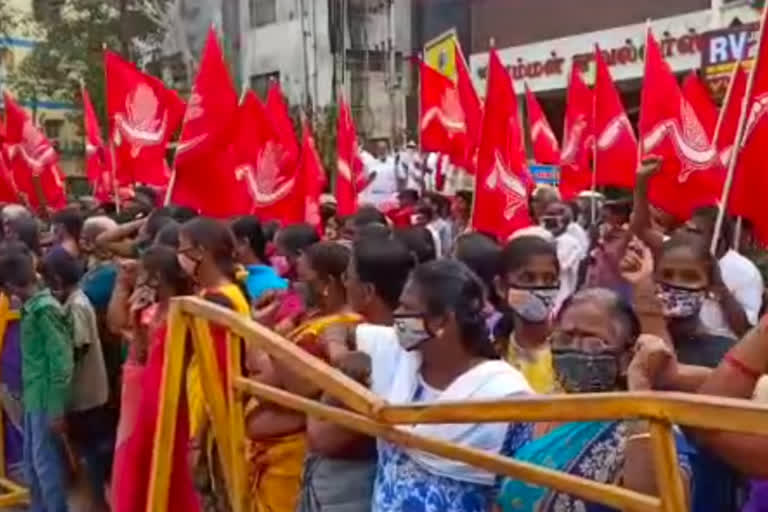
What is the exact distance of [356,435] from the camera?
3242 mm

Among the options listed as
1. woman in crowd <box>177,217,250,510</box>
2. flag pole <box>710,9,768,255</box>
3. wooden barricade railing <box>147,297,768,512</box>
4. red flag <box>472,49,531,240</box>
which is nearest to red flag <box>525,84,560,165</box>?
red flag <box>472,49,531,240</box>

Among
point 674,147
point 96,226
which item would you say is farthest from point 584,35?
point 96,226

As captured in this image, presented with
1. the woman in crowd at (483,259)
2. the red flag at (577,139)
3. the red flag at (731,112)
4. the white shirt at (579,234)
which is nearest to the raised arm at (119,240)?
the woman in crowd at (483,259)

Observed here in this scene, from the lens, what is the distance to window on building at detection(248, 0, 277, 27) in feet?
107

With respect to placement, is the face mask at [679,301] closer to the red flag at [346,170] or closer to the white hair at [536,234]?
the white hair at [536,234]

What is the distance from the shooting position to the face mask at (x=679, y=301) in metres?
3.66

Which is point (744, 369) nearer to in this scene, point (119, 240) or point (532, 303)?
point (532, 303)

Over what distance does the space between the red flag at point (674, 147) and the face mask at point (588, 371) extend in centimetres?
430

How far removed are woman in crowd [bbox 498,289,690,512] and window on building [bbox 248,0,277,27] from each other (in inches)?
1204

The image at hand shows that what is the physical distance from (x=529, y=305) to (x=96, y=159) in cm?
921

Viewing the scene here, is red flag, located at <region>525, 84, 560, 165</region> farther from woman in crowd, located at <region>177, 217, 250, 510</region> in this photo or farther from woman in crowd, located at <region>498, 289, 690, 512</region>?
woman in crowd, located at <region>498, 289, 690, 512</region>

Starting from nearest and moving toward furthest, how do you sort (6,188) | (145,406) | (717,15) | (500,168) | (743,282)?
1. (145,406)
2. (743,282)
3. (500,168)
4. (6,188)
5. (717,15)

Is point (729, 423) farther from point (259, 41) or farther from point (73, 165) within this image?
point (73, 165)

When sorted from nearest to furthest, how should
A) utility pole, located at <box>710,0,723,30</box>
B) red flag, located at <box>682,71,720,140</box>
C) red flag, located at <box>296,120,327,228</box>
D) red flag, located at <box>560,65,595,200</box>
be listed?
1. red flag, located at <box>682,71,720,140</box>
2. red flag, located at <box>296,120,327,228</box>
3. red flag, located at <box>560,65,595,200</box>
4. utility pole, located at <box>710,0,723,30</box>
